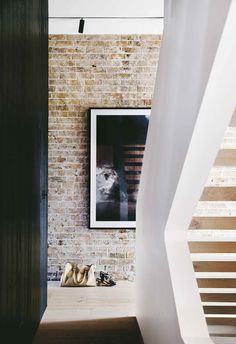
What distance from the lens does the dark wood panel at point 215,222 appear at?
252cm

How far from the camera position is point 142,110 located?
5.48 meters

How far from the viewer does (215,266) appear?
2986mm

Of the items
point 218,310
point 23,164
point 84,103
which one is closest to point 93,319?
point 218,310

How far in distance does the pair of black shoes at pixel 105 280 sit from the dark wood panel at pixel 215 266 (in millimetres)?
2281

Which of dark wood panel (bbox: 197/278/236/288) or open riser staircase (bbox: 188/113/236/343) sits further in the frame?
dark wood panel (bbox: 197/278/236/288)

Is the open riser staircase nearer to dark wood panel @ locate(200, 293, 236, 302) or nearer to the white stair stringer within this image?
dark wood panel @ locate(200, 293, 236, 302)

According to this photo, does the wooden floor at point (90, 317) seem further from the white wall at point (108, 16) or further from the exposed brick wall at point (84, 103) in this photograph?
the white wall at point (108, 16)

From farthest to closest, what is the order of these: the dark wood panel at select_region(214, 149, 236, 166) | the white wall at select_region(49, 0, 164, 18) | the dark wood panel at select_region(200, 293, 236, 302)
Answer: the white wall at select_region(49, 0, 164, 18), the dark wood panel at select_region(200, 293, 236, 302), the dark wood panel at select_region(214, 149, 236, 166)

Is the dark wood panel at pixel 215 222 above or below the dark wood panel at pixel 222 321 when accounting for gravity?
above

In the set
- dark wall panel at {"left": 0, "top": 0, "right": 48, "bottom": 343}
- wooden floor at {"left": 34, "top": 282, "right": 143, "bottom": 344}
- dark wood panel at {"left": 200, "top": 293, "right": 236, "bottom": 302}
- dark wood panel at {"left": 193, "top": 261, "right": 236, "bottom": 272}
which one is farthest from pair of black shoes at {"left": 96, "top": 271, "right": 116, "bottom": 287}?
dark wood panel at {"left": 193, "top": 261, "right": 236, "bottom": 272}

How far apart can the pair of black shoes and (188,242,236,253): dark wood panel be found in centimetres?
249

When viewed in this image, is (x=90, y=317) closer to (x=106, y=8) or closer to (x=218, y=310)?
(x=218, y=310)

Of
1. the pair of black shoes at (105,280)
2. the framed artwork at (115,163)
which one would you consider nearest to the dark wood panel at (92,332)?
the pair of black shoes at (105,280)

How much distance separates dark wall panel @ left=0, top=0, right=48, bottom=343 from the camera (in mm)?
2258
